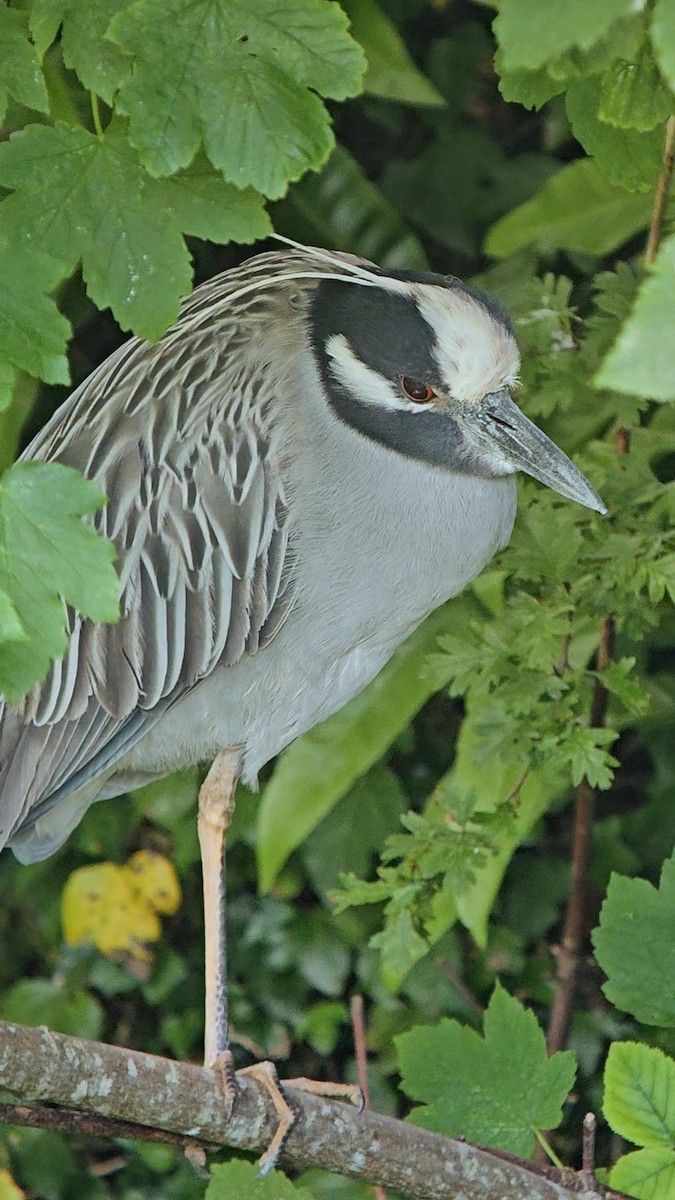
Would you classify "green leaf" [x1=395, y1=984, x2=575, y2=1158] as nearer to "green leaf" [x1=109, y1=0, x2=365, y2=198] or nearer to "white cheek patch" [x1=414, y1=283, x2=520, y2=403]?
"white cheek patch" [x1=414, y1=283, x2=520, y2=403]

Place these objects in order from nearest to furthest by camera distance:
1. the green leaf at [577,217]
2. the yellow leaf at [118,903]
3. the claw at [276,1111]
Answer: the claw at [276,1111], the green leaf at [577,217], the yellow leaf at [118,903]

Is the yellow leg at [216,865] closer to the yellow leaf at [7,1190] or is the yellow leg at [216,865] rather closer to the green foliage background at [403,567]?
the green foliage background at [403,567]

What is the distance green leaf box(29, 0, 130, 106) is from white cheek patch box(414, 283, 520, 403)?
48cm

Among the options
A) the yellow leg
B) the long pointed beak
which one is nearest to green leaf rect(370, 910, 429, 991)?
the yellow leg

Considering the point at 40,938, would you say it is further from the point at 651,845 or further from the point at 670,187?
the point at 670,187

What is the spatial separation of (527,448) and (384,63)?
87 cm

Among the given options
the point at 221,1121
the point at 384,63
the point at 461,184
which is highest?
the point at 384,63

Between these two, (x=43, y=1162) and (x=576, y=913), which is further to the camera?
(x=43, y=1162)

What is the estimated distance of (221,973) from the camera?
1.90 metres

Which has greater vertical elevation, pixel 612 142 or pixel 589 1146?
pixel 612 142

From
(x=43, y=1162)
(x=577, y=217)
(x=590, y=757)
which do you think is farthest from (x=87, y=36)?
(x=43, y=1162)

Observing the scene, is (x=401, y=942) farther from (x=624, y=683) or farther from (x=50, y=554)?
(x=50, y=554)

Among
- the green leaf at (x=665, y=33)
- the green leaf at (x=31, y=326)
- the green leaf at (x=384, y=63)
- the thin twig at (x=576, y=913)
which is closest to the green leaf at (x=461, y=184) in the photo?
the green leaf at (x=384, y=63)

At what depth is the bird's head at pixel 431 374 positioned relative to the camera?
1.61 m
